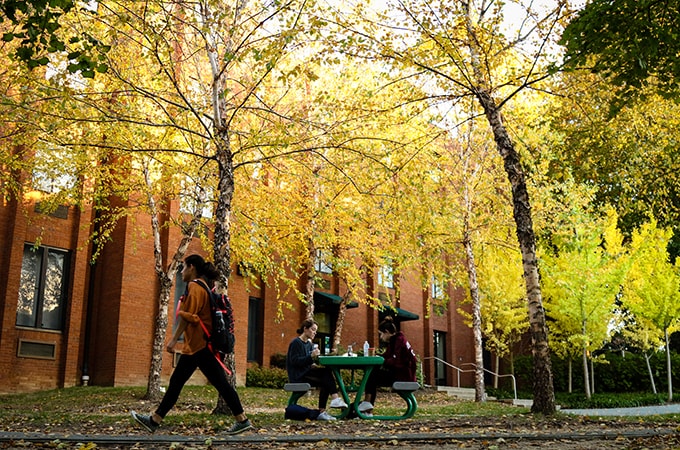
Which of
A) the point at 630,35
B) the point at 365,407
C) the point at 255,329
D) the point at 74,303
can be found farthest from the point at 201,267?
the point at 255,329

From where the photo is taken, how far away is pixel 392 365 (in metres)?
10.3

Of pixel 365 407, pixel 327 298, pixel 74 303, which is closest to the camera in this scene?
pixel 365 407

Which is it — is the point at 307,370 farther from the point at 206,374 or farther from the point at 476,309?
the point at 476,309

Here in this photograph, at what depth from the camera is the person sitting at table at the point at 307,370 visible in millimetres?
10000

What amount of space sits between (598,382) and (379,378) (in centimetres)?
2104

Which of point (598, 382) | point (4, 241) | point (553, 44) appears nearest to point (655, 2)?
point (553, 44)

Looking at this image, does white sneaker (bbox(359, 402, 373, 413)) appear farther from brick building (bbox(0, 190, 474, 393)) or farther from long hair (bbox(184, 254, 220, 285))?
brick building (bbox(0, 190, 474, 393))

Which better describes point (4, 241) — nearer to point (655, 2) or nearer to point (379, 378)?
point (379, 378)

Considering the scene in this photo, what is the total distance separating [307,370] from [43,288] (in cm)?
1178

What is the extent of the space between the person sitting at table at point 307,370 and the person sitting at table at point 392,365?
1.74ft

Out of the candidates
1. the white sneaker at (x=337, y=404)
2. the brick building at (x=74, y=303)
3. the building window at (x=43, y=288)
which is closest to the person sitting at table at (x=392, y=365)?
the white sneaker at (x=337, y=404)

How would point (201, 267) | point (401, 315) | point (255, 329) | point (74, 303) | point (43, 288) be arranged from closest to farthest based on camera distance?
1. point (201, 267)
2. point (43, 288)
3. point (74, 303)
4. point (255, 329)
5. point (401, 315)

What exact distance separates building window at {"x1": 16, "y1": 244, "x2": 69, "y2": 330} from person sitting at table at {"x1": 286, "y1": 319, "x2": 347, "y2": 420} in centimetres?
1115

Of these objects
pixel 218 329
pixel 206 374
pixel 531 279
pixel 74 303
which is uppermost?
pixel 74 303
